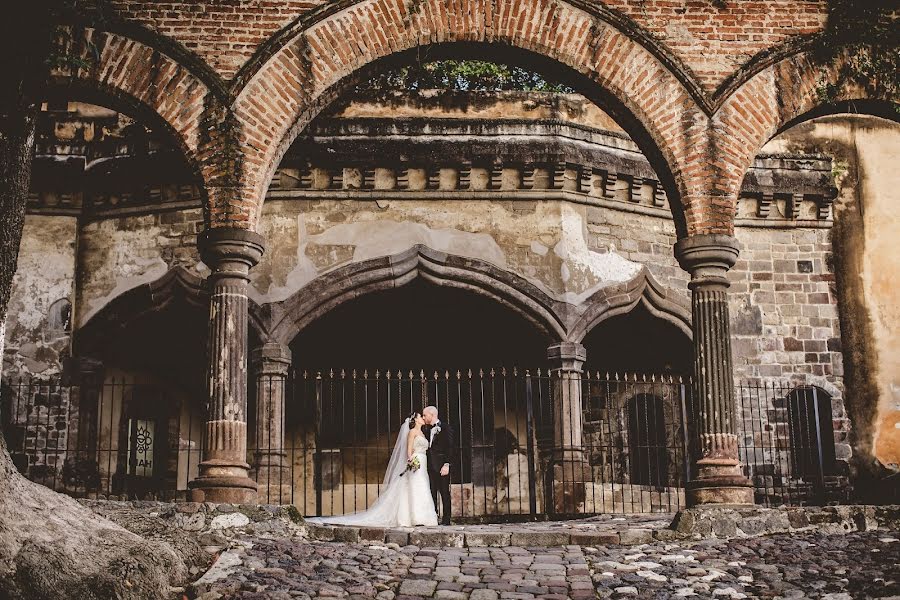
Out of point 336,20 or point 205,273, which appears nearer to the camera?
point 336,20

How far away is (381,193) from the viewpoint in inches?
536

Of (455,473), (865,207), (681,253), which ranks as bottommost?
(455,473)

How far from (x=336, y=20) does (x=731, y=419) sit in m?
4.84

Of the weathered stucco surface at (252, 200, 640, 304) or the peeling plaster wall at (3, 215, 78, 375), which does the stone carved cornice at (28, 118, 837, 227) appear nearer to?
the weathered stucco surface at (252, 200, 640, 304)

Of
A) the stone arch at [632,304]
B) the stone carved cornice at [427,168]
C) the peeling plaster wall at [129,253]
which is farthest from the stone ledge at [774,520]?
the peeling plaster wall at [129,253]

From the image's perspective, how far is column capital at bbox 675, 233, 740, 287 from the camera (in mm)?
9227

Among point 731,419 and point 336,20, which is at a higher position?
point 336,20

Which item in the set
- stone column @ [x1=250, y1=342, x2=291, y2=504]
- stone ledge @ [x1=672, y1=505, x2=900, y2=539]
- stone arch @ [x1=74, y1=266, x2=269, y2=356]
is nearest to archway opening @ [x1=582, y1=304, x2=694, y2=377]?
stone column @ [x1=250, y1=342, x2=291, y2=504]

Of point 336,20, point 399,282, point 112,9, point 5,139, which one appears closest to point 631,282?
point 399,282

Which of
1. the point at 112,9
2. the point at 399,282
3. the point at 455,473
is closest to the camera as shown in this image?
the point at 112,9

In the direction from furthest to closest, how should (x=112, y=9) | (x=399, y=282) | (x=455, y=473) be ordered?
(x=455, y=473) → (x=399, y=282) → (x=112, y=9)

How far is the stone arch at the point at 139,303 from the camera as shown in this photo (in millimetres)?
13641

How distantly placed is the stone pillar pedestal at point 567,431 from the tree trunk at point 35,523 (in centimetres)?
698

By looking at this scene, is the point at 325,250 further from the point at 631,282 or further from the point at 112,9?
the point at 112,9
